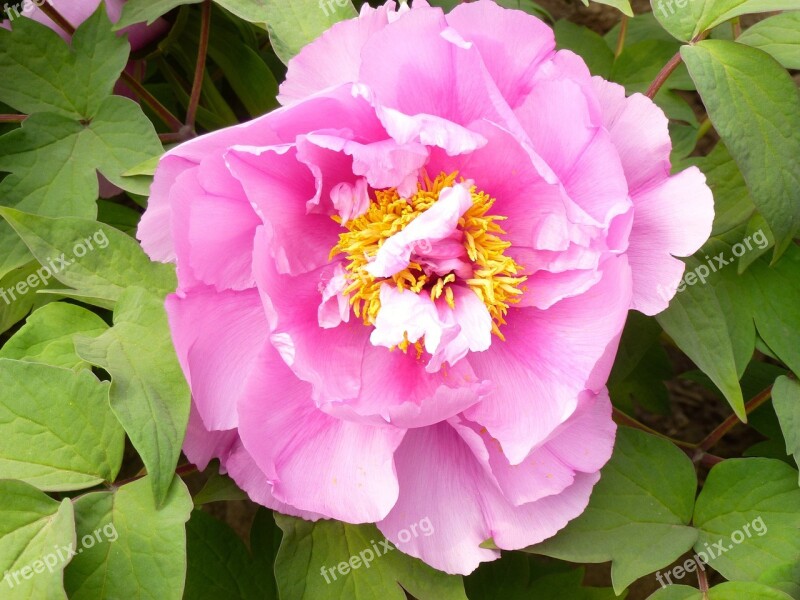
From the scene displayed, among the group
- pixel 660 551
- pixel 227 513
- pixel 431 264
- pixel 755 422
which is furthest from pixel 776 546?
pixel 227 513

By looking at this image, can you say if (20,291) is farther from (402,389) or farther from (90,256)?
(402,389)

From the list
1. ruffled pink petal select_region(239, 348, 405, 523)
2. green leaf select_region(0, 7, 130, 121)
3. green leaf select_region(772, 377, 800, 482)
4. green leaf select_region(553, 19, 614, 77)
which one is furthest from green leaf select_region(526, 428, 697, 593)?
green leaf select_region(0, 7, 130, 121)

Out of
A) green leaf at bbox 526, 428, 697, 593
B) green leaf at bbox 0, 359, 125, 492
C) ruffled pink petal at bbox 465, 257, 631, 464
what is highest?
green leaf at bbox 0, 359, 125, 492

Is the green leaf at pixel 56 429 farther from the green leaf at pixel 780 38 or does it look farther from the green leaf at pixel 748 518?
the green leaf at pixel 780 38

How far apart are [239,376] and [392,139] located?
32cm

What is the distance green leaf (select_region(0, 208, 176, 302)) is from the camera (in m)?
1.05

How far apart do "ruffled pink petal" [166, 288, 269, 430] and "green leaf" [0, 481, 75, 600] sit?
0.64ft

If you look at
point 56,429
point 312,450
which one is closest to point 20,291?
point 56,429

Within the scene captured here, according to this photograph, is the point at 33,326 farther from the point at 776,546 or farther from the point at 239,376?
the point at 776,546

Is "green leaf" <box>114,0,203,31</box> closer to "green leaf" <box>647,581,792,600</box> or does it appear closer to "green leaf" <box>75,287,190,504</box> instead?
"green leaf" <box>75,287,190,504</box>

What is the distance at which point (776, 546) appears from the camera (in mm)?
1063

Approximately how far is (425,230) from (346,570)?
1.47ft

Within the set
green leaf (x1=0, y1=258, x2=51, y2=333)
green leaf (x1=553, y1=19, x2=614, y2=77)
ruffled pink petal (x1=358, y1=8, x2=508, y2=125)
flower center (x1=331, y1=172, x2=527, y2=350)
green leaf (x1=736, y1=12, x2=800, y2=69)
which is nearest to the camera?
ruffled pink petal (x1=358, y1=8, x2=508, y2=125)

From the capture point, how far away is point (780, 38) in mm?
1103
